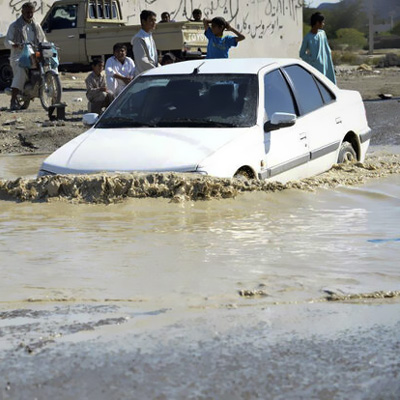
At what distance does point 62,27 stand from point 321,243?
729 inches

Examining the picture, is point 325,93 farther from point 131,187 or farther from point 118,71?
point 118,71

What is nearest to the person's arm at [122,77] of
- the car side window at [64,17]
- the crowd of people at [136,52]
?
the crowd of people at [136,52]

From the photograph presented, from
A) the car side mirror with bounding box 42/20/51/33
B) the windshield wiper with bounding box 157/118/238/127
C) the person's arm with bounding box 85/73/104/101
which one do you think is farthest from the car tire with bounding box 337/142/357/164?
the car side mirror with bounding box 42/20/51/33

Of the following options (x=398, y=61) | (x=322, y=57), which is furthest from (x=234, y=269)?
(x=398, y=61)

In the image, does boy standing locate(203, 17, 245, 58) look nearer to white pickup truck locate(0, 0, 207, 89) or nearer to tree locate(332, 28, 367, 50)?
white pickup truck locate(0, 0, 207, 89)

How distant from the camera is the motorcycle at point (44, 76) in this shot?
15.7 metres

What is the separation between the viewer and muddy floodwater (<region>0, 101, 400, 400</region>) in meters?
3.81

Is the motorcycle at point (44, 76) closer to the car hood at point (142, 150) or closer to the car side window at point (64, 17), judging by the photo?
the car hood at point (142, 150)

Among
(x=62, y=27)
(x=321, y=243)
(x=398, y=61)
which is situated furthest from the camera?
(x=398, y=61)

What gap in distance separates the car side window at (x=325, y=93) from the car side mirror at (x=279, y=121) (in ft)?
4.53

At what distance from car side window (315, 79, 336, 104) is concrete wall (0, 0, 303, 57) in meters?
17.5

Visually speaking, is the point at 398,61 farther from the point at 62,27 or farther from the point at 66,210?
the point at 66,210

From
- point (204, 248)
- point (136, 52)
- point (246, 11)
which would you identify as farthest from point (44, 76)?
point (246, 11)

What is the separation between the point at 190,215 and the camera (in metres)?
7.52
